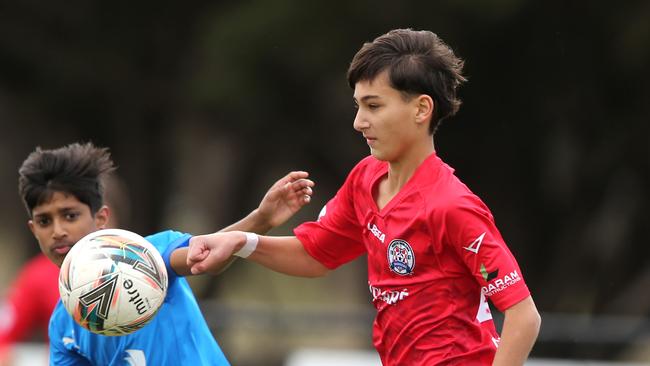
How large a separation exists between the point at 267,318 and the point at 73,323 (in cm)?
942

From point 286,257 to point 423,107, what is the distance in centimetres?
103

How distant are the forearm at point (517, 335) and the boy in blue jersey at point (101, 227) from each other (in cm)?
137

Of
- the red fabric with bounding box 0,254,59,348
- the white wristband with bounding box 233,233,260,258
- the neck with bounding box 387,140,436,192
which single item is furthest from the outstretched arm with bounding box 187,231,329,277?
the red fabric with bounding box 0,254,59,348

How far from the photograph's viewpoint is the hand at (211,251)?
505cm

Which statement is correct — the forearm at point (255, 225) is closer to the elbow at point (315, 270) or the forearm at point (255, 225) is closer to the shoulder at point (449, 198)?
the elbow at point (315, 270)

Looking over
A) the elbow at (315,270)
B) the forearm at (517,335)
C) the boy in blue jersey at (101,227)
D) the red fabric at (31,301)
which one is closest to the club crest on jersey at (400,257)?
the forearm at (517,335)

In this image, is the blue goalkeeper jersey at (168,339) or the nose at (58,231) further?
the nose at (58,231)

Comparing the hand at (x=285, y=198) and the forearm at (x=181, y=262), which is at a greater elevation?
the hand at (x=285, y=198)

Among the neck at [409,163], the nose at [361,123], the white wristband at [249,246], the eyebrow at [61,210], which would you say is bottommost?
the white wristband at [249,246]

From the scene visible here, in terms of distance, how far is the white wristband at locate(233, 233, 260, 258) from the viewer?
5.31m

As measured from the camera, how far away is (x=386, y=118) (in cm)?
486

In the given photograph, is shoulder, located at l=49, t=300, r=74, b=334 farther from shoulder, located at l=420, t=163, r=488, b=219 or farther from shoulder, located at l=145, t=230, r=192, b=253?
shoulder, located at l=420, t=163, r=488, b=219

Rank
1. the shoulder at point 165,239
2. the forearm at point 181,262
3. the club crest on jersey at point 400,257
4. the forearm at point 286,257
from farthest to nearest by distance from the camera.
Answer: the forearm at point 286,257
the shoulder at point 165,239
the forearm at point 181,262
the club crest on jersey at point 400,257

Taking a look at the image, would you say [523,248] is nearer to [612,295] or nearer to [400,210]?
[612,295]
